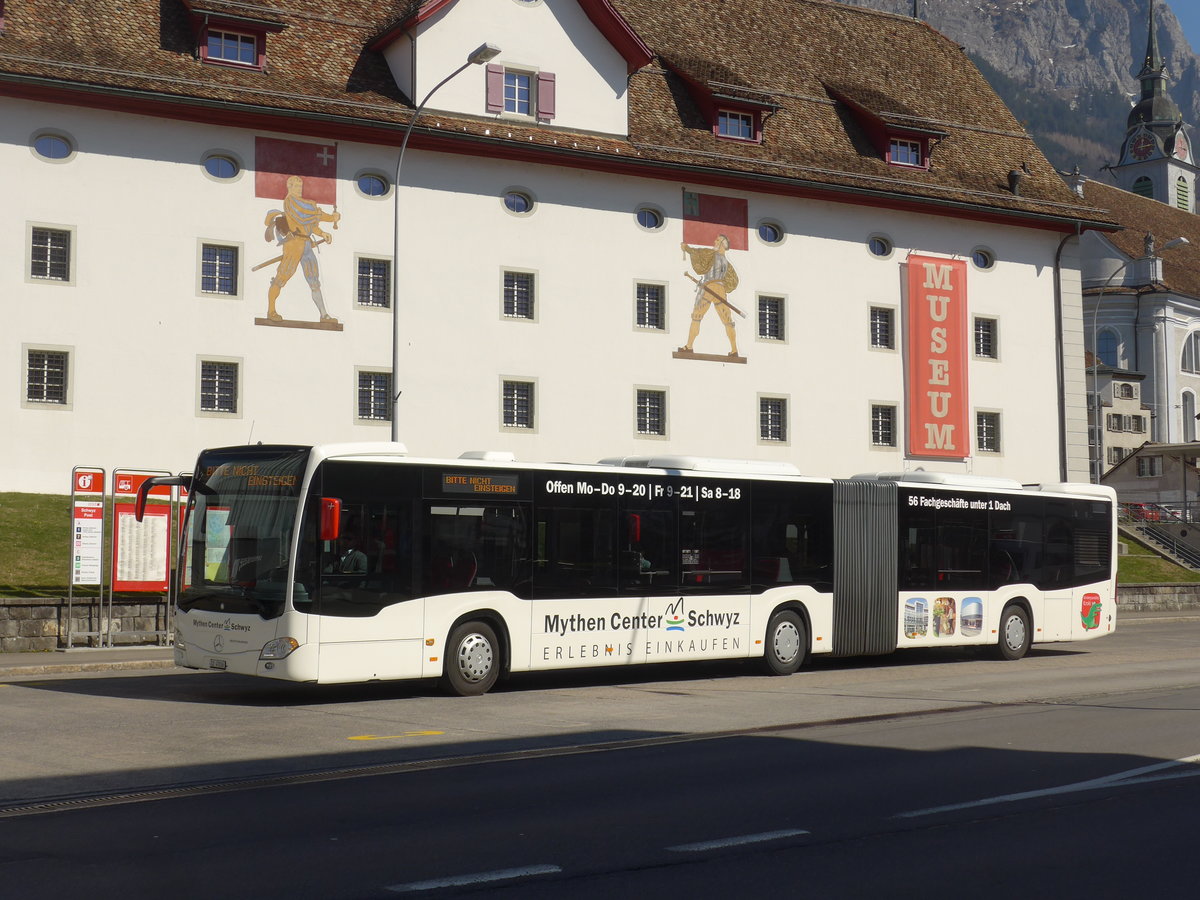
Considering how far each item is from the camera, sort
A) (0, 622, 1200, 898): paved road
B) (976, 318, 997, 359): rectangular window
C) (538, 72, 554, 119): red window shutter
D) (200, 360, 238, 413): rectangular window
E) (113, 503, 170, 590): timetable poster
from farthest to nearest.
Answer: (976, 318, 997, 359): rectangular window, (538, 72, 554, 119): red window shutter, (200, 360, 238, 413): rectangular window, (113, 503, 170, 590): timetable poster, (0, 622, 1200, 898): paved road

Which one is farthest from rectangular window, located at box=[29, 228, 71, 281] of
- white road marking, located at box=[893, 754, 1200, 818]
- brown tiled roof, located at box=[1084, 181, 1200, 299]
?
brown tiled roof, located at box=[1084, 181, 1200, 299]

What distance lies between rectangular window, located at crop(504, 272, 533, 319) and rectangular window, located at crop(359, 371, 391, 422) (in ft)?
12.0

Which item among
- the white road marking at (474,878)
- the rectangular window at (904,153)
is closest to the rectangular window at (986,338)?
the rectangular window at (904,153)

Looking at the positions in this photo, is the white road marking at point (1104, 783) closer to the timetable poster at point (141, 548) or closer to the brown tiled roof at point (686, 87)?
the timetable poster at point (141, 548)

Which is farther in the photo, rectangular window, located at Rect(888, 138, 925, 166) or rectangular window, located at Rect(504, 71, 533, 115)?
rectangular window, located at Rect(888, 138, 925, 166)

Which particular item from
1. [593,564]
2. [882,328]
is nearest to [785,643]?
[593,564]

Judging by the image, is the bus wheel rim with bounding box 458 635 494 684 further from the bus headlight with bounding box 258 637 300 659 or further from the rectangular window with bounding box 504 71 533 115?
the rectangular window with bounding box 504 71 533 115

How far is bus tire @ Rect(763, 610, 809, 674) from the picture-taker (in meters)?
20.4

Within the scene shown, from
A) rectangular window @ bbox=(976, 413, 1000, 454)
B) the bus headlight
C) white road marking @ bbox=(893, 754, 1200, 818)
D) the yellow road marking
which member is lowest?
the yellow road marking

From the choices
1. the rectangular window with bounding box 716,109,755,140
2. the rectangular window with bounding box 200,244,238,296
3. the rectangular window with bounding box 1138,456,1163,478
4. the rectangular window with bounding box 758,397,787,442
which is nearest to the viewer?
the rectangular window with bounding box 200,244,238,296

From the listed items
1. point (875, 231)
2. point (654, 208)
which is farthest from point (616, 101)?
point (875, 231)

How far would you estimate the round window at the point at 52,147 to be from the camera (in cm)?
3225

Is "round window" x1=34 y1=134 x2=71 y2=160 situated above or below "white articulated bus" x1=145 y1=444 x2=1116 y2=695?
above

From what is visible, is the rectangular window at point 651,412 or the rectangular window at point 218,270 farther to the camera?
the rectangular window at point 651,412
